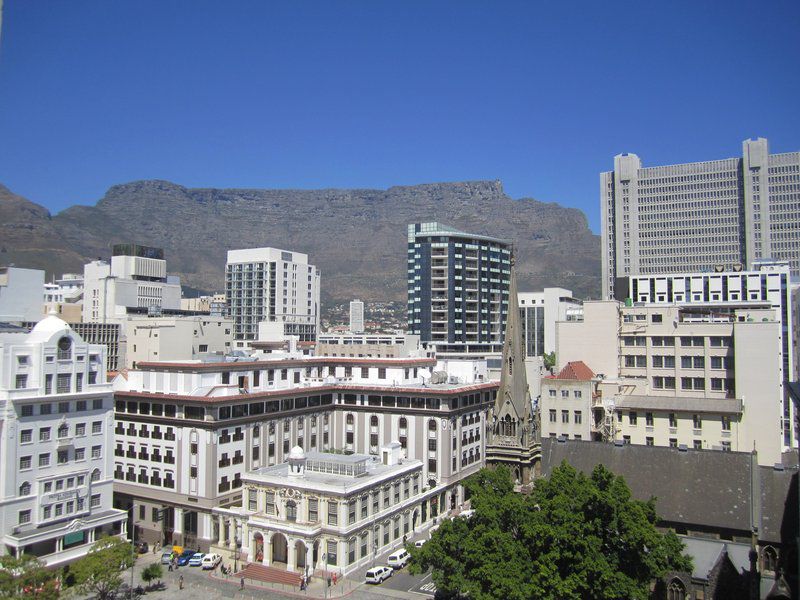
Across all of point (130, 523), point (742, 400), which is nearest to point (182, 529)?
point (130, 523)

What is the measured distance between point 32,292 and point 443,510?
7095 cm

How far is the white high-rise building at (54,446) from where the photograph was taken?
211ft

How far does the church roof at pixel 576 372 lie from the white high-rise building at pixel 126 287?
124m

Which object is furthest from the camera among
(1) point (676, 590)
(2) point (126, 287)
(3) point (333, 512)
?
(2) point (126, 287)

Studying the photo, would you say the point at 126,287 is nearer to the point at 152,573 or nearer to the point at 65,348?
the point at 65,348

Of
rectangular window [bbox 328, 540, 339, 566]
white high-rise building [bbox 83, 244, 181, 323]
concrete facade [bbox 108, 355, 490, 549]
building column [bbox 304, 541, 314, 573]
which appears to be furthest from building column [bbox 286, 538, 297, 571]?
white high-rise building [bbox 83, 244, 181, 323]

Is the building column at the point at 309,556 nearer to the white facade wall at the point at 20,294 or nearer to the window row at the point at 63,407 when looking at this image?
the window row at the point at 63,407

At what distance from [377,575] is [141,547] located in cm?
2947

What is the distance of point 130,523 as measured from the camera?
82.8 m

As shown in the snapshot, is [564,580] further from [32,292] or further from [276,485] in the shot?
[32,292]

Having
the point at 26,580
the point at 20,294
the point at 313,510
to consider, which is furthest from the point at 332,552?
the point at 20,294

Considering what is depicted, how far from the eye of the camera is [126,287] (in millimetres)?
182375

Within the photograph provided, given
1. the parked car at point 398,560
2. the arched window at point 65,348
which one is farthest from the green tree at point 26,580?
the parked car at point 398,560

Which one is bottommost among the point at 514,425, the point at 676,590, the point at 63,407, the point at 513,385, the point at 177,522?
the point at 177,522
